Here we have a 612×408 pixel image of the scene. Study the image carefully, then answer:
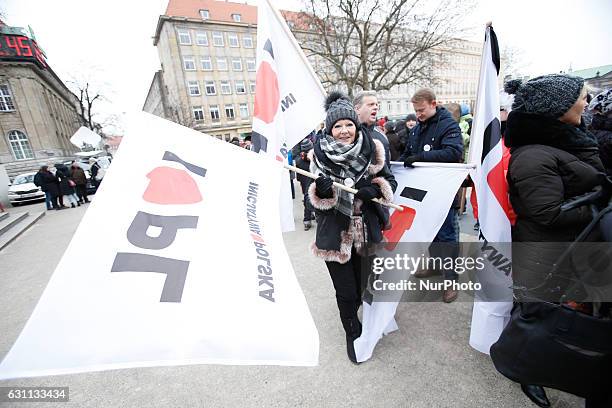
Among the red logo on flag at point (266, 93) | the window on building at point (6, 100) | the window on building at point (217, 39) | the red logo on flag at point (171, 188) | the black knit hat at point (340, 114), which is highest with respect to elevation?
the window on building at point (217, 39)

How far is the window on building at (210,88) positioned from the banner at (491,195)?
4309 cm

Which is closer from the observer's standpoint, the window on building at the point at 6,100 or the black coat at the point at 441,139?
the black coat at the point at 441,139

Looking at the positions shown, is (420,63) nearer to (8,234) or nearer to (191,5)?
(8,234)

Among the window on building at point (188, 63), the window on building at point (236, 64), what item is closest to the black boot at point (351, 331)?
the window on building at point (188, 63)

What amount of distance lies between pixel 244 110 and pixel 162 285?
45121 mm

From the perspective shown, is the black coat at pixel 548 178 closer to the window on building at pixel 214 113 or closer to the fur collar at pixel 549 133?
the fur collar at pixel 549 133

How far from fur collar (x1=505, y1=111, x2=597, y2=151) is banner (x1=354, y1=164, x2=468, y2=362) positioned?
2.26 feet

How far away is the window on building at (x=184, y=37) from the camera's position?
38.0 m

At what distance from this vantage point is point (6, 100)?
90.5ft

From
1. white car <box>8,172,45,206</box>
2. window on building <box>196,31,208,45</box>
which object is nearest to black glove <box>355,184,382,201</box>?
white car <box>8,172,45,206</box>

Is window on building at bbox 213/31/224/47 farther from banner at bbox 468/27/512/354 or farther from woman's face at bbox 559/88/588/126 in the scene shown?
woman's face at bbox 559/88/588/126

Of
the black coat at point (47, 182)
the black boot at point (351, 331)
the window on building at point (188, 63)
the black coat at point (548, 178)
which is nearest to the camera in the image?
the black coat at point (548, 178)

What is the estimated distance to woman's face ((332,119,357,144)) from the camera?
82.8 inches

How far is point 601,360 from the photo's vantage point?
1.26 m
